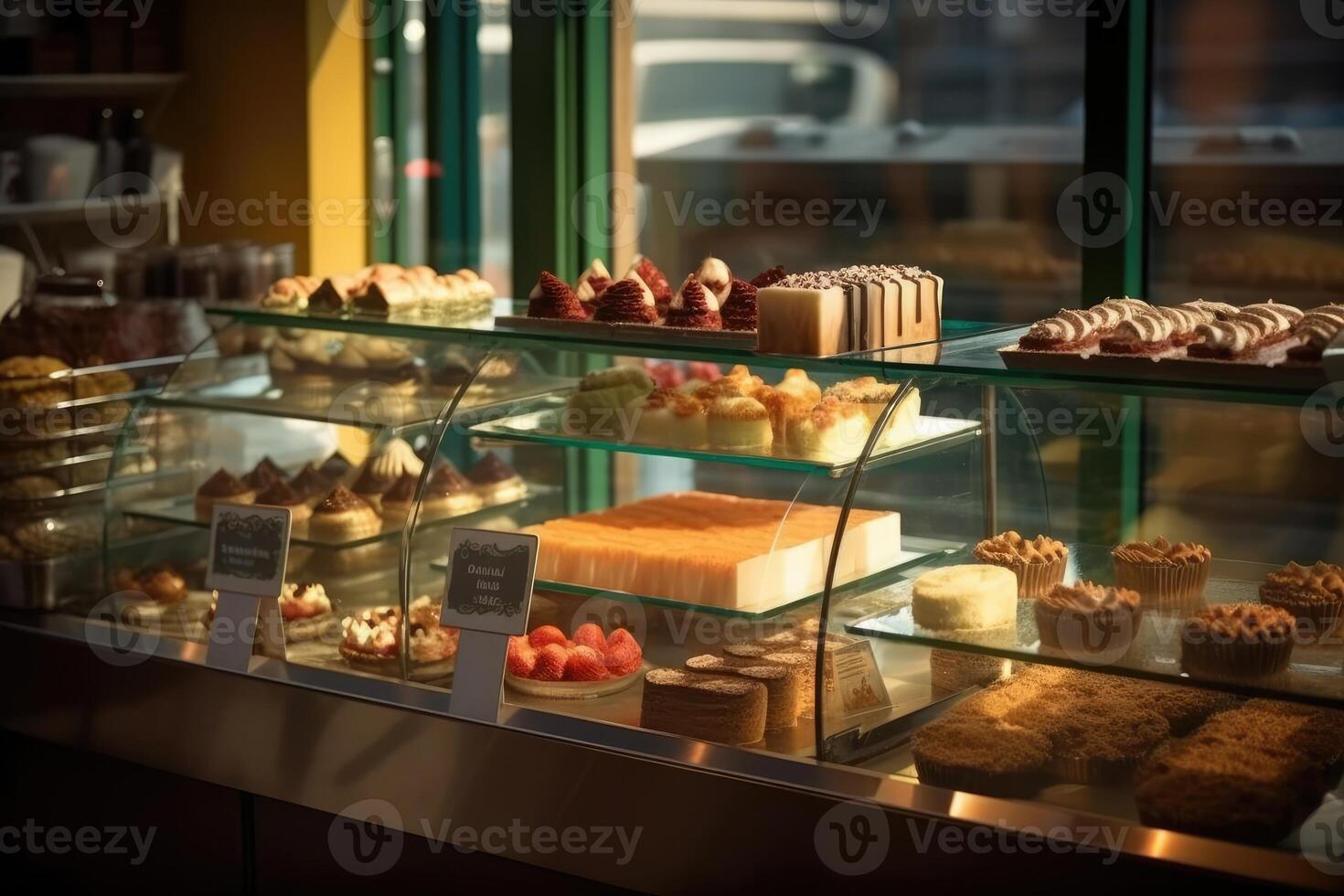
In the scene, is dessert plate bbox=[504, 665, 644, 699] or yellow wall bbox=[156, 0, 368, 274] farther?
yellow wall bbox=[156, 0, 368, 274]

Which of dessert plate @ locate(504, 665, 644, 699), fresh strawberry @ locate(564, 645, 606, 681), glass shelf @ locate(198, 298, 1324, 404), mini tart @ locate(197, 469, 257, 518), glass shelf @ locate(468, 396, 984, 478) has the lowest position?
dessert plate @ locate(504, 665, 644, 699)

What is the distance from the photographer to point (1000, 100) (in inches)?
186

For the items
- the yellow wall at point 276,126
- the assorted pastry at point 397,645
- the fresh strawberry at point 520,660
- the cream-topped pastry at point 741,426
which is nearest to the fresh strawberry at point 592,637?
the fresh strawberry at point 520,660

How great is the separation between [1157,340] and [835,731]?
2.94ft

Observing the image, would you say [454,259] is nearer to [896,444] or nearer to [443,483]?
[443,483]

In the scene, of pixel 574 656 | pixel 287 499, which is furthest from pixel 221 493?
pixel 574 656

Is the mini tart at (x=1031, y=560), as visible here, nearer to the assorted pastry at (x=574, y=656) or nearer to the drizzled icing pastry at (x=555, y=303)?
the assorted pastry at (x=574, y=656)

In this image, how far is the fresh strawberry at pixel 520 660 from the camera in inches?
122

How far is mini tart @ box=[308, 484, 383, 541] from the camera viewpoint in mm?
3564

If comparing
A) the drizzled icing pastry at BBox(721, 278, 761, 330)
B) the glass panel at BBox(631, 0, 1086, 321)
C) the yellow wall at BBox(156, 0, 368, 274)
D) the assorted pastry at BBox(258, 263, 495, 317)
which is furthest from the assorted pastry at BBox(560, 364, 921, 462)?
the yellow wall at BBox(156, 0, 368, 274)

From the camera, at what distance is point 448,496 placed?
3648mm

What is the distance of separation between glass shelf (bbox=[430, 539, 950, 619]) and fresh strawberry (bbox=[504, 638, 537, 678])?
0.14 meters

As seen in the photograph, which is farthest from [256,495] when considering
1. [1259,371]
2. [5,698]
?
[1259,371]

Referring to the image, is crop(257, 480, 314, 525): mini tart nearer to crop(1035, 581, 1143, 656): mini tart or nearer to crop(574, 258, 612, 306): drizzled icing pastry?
crop(574, 258, 612, 306): drizzled icing pastry
